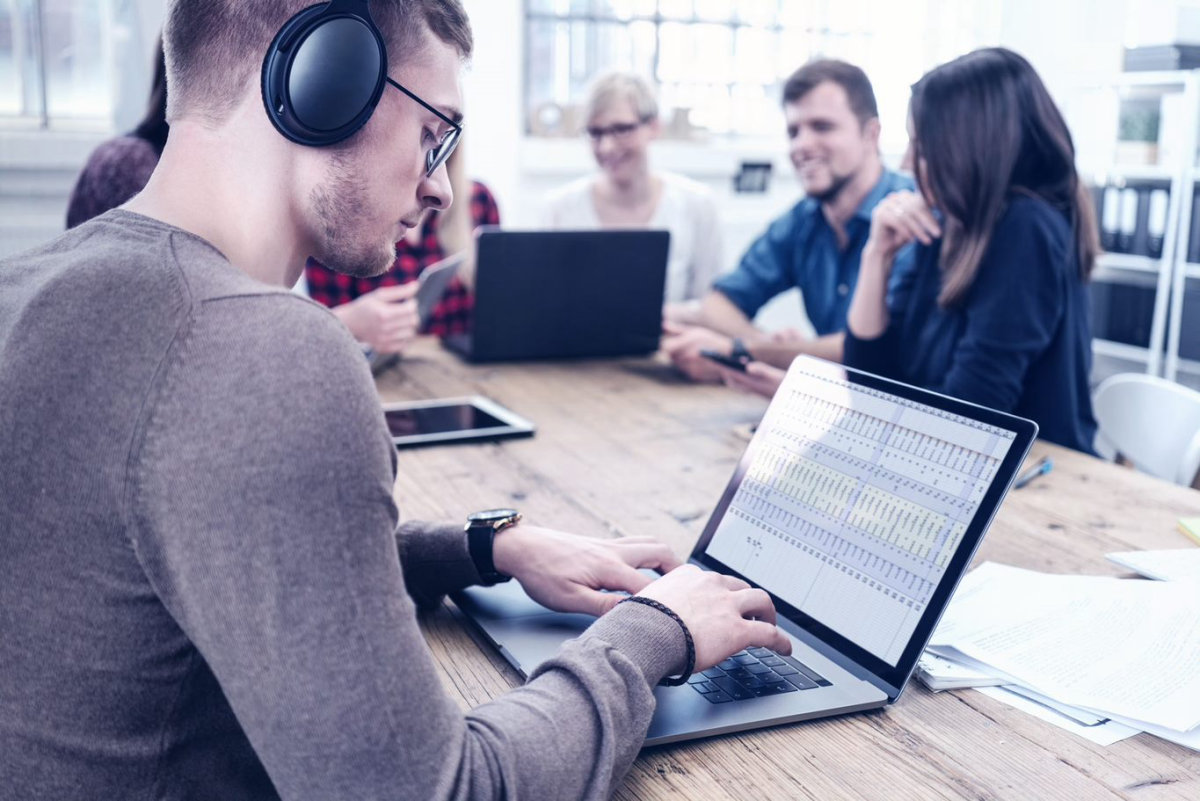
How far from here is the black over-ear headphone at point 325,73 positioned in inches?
27.7

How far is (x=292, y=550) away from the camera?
55 cm

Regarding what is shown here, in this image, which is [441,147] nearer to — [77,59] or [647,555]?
[647,555]

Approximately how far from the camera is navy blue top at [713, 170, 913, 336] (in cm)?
270

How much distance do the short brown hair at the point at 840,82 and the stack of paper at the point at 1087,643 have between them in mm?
1826

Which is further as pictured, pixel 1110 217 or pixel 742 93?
pixel 742 93

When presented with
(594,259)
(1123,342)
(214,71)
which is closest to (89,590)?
(214,71)

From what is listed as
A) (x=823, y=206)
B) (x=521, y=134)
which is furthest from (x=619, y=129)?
(x=521, y=134)

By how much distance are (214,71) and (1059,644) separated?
2.65ft

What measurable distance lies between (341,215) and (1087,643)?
710 mm

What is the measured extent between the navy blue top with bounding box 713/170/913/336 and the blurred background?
3.89 ft

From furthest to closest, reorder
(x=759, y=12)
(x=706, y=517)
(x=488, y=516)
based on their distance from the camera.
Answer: (x=759, y=12), (x=706, y=517), (x=488, y=516)

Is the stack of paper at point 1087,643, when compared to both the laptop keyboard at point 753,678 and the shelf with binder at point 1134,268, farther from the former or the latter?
the shelf with binder at point 1134,268

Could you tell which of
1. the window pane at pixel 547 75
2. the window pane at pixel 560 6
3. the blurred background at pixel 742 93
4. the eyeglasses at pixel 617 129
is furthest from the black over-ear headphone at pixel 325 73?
the window pane at pixel 560 6

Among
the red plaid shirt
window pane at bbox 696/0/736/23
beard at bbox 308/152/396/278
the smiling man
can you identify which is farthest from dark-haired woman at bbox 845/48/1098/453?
window pane at bbox 696/0/736/23
